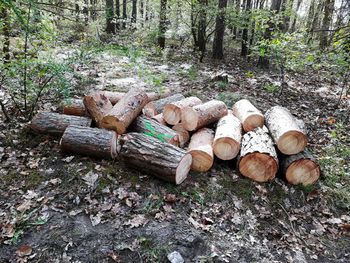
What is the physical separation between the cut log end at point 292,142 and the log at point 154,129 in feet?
5.56

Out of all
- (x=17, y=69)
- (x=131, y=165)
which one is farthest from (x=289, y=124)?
(x=17, y=69)

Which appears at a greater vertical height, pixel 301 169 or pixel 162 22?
pixel 162 22

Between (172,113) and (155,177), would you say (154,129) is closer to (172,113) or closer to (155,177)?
(172,113)

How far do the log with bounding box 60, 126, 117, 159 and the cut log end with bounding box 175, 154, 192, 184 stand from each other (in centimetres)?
112

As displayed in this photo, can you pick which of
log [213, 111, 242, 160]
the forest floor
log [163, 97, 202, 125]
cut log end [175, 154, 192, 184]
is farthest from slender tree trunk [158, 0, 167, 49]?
cut log end [175, 154, 192, 184]

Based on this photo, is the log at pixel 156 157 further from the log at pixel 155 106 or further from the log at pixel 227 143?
the log at pixel 155 106

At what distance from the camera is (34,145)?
15.7 feet

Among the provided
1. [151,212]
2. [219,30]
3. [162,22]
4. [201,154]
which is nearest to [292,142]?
[201,154]

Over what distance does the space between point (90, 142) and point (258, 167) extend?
265cm

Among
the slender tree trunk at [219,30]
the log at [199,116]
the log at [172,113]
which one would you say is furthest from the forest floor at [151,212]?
the slender tree trunk at [219,30]

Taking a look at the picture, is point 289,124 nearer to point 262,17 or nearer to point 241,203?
point 241,203

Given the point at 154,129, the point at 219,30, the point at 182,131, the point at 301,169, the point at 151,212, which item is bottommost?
the point at 151,212

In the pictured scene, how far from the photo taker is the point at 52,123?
489 centimetres

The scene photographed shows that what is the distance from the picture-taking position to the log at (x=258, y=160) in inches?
167
